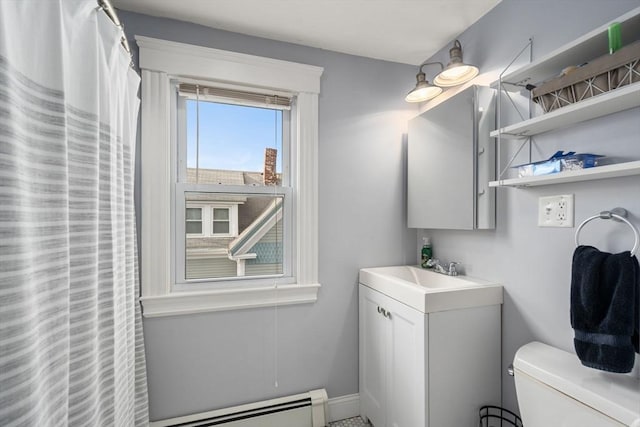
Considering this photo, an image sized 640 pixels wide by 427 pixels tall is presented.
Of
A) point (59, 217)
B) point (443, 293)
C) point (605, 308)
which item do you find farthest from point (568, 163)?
point (59, 217)

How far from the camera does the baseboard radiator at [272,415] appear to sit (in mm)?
1555

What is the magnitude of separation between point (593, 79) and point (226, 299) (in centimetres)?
179

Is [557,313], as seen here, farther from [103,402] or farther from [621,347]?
[103,402]

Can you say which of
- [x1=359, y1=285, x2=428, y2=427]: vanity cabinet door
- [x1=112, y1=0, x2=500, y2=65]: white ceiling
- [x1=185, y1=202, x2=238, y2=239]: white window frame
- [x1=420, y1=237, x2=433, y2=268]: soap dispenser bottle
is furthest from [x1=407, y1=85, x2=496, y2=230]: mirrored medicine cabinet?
[x1=185, y1=202, x2=238, y2=239]: white window frame

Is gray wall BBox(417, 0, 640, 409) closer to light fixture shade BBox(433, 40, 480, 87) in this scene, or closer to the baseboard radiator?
light fixture shade BBox(433, 40, 480, 87)

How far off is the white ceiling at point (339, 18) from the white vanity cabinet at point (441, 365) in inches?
57.7

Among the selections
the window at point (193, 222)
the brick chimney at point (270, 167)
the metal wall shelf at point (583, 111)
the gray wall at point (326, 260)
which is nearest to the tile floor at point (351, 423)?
the gray wall at point (326, 260)

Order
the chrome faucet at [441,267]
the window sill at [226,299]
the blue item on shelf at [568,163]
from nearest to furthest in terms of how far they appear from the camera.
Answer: the blue item on shelf at [568,163] → the window sill at [226,299] → the chrome faucet at [441,267]

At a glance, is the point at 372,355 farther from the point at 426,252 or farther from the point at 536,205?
the point at 536,205

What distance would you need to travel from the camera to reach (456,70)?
1.46 meters

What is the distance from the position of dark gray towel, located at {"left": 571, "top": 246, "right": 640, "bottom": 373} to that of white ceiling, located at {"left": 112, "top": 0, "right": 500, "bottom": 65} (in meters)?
1.29

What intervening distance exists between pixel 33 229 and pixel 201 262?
105 centimetres

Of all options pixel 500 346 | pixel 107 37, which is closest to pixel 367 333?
→ pixel 500 346

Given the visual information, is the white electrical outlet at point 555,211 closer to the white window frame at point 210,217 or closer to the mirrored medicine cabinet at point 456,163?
the mirrored medicine cabinet at point 456,163
